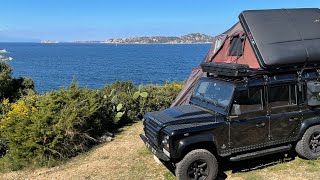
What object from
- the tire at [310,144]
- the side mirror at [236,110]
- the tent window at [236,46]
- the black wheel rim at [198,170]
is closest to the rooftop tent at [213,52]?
the tent window at [236,46]

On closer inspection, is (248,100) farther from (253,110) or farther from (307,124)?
(307,124)

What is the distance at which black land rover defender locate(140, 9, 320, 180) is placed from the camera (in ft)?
24.4

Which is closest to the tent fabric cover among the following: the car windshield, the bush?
the car windshield

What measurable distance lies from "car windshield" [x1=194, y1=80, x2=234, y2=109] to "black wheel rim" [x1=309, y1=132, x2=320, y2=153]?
242cm

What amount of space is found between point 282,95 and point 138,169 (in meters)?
3.75

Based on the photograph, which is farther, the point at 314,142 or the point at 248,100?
the point at 314,142

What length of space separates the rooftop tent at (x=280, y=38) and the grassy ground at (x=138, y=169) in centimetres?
229

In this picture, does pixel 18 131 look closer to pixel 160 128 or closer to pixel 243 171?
pixel 160 128

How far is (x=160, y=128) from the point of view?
297 inches

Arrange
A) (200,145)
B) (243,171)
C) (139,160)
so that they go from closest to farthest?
(200,145) < (243,171) < (139,160)

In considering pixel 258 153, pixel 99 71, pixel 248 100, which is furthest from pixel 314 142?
pixel 99 71

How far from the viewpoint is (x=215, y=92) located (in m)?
8.32

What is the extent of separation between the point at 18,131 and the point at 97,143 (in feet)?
8.19

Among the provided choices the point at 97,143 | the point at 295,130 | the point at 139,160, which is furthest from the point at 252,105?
the point at 97,143
